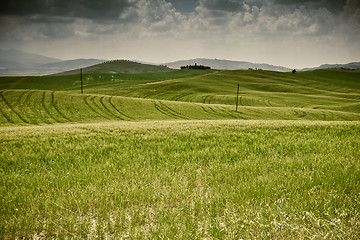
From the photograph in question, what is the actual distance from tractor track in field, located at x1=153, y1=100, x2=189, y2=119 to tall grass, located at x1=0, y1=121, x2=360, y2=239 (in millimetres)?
37796

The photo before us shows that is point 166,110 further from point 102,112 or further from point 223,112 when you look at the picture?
point 102,112

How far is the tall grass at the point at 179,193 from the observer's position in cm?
287

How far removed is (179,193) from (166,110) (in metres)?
44.0

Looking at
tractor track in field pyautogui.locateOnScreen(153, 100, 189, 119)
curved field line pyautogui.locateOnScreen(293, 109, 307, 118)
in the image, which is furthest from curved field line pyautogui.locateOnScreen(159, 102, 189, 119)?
curved field line pyautogui.locateOnScreen(293, 109, 307, 118)

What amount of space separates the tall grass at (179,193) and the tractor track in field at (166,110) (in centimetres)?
3780

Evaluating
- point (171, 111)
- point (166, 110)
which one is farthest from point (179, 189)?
point (166, 110)

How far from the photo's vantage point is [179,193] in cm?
380

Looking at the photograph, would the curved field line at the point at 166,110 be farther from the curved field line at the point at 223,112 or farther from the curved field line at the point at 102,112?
the curved field line at the point at 102,112

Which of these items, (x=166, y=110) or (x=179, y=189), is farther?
(x=166, y=110)

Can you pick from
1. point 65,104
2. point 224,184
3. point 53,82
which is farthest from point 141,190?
Answer: point 53,82

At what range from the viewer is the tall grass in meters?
2.87

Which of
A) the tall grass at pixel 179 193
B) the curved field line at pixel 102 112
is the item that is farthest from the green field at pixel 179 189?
the curved field line at pixel 102 112

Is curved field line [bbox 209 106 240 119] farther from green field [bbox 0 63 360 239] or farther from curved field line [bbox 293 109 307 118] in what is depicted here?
green field [bbox 0 63 360 239]

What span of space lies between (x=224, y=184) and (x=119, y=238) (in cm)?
227
